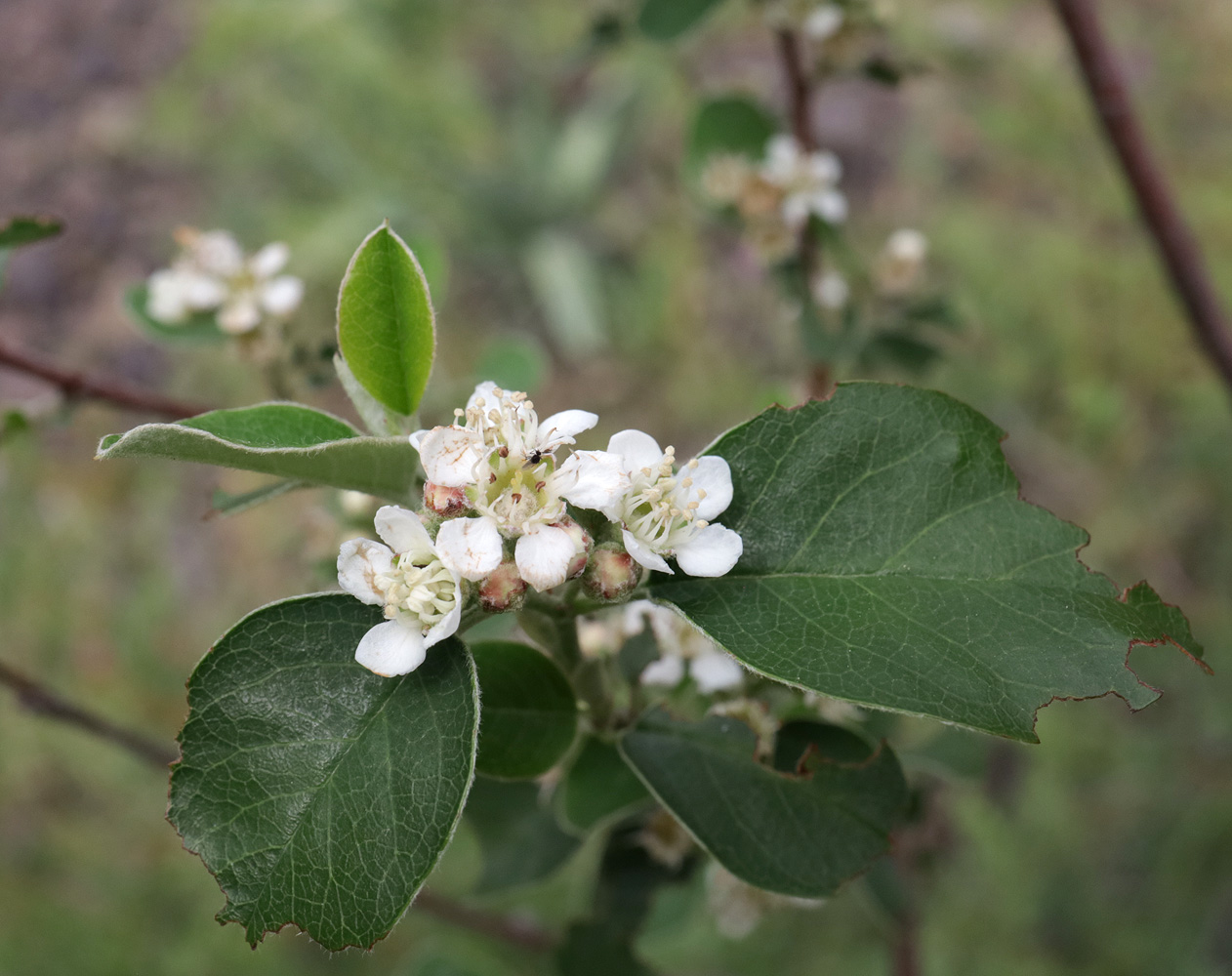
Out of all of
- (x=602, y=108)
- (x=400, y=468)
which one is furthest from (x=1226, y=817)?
(x=602, y=108)

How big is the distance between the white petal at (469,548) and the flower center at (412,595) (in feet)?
0.08

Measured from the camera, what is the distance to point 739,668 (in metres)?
0.84

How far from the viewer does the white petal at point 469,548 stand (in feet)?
1.91

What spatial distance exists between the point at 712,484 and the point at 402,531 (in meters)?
0.19

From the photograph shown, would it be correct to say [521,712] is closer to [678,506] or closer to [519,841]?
[678,506]

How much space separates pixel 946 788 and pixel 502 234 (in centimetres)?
265

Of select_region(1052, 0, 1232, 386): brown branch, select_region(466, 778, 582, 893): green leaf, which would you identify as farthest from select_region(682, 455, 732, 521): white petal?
select_region(1052, 0, 1232, 386): brown branch

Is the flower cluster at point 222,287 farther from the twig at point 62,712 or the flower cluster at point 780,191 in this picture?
the flower cluster at point 780,191

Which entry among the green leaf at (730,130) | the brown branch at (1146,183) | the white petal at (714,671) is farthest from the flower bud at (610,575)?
the brown branch at (1146,183)

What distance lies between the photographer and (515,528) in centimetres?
61

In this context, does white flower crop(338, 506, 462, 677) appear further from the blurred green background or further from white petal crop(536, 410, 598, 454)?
the blurred green background

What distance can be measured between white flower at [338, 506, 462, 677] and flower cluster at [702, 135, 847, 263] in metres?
0.79

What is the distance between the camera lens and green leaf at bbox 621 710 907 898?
0.73 meters

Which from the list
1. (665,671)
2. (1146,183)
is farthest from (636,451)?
(1146,183)
